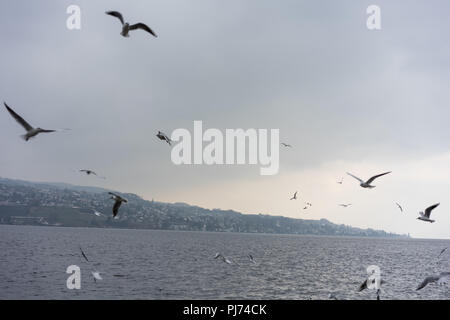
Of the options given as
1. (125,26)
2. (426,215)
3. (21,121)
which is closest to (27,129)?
(21,121)

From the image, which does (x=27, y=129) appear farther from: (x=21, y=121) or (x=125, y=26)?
(x=125, y=26)

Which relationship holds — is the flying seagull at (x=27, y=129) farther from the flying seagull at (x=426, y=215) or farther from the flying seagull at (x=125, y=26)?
the flying seagull at (x=426, y=215)

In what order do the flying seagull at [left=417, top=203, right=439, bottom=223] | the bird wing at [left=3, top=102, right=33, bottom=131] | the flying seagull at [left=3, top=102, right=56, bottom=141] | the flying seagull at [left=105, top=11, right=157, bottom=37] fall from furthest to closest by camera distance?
the flying seagull at [left=417, top=203, right=439, bottom=223], the flying seagull at [left=105, top=11, right=157, bottom=37], the flying seagull at [left=3, top=102, right=56, bottom=141], the bird wing at [left=3, top=102, right=33, bottom=131]

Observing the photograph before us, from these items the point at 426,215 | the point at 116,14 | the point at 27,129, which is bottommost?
the point at 426,215

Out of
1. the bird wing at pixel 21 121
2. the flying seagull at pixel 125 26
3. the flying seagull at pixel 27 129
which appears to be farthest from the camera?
the flying seagull at pixel 125 26

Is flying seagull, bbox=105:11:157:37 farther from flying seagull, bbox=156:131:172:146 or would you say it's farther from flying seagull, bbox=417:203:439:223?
flying seagull, bbox=417:203:439:223


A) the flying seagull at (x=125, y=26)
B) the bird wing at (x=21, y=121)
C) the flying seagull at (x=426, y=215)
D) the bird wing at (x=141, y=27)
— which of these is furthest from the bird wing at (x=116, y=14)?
the flying seagull at (x=426, y=215)

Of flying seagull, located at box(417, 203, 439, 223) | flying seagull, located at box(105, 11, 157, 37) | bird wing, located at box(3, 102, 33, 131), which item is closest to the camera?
bird wing, located at box(3, 102, 33, 131)

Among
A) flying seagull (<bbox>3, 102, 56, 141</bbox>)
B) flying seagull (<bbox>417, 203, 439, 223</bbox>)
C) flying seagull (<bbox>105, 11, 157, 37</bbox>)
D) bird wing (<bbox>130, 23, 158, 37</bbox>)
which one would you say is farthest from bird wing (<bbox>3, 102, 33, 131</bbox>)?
flying seagull (<bbox>417, 203, 439, 223</bbox>)

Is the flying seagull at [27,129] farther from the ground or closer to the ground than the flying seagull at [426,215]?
farther from the ground
